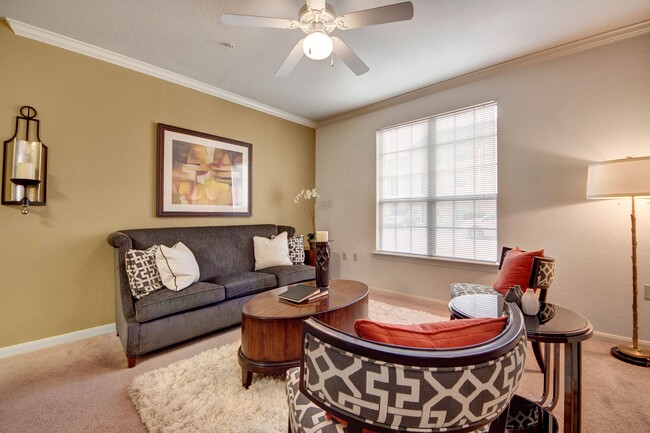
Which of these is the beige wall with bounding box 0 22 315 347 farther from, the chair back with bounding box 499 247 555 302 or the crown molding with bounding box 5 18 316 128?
the chair back with bounding box 499 247 555 302

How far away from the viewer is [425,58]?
2883 millimetres

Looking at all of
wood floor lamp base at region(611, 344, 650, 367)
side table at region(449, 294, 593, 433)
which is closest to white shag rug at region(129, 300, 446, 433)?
side table at region(449, 294, 593, 433)

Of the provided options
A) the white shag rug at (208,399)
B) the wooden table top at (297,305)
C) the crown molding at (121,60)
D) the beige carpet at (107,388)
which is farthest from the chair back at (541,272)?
the crown molding at (121,60)

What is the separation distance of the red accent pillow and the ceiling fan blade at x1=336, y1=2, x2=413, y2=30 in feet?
6.24

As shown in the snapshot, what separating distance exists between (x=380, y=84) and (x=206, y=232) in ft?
9.10

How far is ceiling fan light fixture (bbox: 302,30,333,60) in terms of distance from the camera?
1825 mm

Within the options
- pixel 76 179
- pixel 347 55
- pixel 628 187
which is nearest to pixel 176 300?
pixel 76 179

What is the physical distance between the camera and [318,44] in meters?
1.84

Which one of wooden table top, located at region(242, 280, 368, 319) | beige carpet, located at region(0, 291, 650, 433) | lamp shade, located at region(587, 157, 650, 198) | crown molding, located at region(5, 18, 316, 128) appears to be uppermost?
crown molding, located at region(5, 18, 316, 128)

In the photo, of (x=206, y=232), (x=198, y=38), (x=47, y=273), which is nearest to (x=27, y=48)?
(x=198, y=38)

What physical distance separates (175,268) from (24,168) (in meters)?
1.35

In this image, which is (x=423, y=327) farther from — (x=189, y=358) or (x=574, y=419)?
(x=189, y=358)

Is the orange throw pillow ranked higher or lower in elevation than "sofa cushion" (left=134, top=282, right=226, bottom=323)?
higher

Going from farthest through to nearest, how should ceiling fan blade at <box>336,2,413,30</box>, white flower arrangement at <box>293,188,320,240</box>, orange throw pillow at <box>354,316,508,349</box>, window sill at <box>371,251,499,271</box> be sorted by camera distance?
white flower arrangement at <box>293,188,320,240</box>, window sill at <box>371,251,499,271</box>, ceiling fan blade at <box>336,2,413,30</box>, orange throw pillow at <box>354,316,508,349</box>
